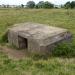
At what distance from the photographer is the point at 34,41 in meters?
7.41

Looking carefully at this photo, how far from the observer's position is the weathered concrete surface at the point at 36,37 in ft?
23.6

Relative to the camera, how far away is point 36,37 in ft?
24.8

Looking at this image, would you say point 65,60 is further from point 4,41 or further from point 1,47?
point 4,41

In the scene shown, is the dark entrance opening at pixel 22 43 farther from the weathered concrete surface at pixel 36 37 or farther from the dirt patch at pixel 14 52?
the dirt patch at pixel 14 52

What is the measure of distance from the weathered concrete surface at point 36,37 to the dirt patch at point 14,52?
0.30 metres

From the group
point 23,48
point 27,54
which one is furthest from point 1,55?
point 23,48

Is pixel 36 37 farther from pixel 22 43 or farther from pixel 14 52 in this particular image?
pixel 22 43

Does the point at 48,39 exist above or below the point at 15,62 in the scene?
above

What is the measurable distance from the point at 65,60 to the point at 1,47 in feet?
9.65

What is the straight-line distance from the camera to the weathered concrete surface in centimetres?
718

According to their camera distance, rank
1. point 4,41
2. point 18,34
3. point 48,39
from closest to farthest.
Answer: point 48,39 < point 18,34 < point 4,41

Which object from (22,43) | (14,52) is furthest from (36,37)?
(22,43)

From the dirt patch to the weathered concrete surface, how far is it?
296 millimetres

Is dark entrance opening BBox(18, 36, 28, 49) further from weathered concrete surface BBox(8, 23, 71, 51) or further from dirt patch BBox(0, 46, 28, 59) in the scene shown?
dirt patch BBox(0, 46, 28, 59)
